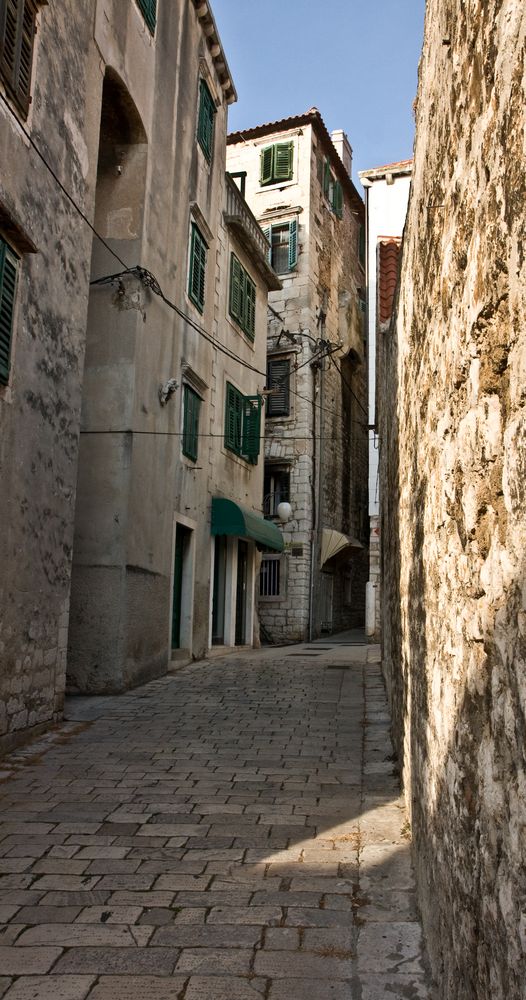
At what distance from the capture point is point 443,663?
280cm

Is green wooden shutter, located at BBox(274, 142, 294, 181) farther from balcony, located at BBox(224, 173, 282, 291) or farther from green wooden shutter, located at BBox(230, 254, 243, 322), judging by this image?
green wooden shutter, located at BBox(230, 254, 243, 322)

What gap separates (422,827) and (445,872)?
0.92 metres

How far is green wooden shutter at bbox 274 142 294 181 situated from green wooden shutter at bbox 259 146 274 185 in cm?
17

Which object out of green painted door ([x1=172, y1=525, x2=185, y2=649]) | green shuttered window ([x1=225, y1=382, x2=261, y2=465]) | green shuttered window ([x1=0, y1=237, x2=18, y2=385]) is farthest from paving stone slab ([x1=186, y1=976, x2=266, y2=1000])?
green shuttered window ([x1=225, y1=382, x2=261, y2=465])

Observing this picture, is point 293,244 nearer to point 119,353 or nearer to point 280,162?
point 280,162

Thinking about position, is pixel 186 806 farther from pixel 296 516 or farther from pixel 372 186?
Result: pixel 372 186

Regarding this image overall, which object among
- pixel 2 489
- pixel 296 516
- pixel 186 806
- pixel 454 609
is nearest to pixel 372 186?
pixel 296 516

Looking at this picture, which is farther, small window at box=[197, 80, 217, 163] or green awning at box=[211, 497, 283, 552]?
green awning at box=[211, 497, 283, 552]

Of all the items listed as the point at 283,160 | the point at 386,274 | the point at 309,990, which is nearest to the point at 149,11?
the point at 386,274

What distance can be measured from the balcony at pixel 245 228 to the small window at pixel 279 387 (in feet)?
13.8

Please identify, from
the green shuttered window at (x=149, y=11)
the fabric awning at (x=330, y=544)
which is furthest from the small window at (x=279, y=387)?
the green shuttered window at (x=149, y=11)

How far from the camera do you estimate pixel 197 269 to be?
46.1 feet

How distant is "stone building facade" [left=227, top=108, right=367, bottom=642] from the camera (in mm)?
21625

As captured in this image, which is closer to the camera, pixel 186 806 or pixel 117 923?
pixel 117 923
